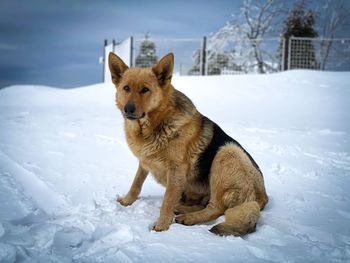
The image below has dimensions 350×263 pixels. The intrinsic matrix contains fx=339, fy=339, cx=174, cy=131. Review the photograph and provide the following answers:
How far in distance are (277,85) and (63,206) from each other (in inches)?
445

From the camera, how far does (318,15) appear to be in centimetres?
1903

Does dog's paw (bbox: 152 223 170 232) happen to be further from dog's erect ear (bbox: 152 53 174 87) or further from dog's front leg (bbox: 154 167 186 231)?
dog's erect ear (bbox: 152 53 174 87)

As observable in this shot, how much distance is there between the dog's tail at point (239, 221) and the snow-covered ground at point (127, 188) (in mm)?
76

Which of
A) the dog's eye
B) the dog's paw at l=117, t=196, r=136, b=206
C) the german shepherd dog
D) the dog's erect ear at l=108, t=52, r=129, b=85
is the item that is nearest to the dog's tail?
the german shepherd dog

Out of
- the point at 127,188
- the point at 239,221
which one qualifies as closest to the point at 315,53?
the point at 127,188

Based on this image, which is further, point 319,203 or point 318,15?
point 318,15

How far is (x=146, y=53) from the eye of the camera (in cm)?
1745

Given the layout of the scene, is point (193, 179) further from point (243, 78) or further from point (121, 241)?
point (243, 78)

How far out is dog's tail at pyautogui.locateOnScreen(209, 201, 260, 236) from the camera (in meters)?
2.90

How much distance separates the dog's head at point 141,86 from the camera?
3.29 m

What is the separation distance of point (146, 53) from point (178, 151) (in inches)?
580

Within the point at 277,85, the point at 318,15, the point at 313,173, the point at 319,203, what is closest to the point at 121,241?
the point at 319,203

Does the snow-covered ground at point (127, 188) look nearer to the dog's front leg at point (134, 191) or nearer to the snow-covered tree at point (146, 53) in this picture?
the dog's front leg at point (134, 191)

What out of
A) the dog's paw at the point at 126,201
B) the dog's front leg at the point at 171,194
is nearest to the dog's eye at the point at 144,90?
the dog's front leg at the point at 171,194
